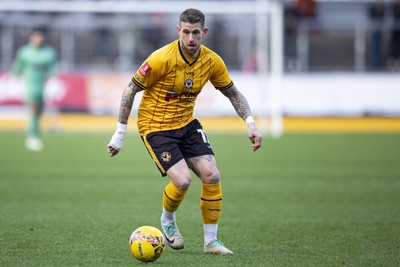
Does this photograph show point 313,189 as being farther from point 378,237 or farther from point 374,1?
point 374,1

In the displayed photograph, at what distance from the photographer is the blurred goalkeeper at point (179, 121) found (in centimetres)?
701

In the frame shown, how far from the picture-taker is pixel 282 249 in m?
7.20

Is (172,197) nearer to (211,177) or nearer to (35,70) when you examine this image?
(211,177)

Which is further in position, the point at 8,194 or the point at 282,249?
the point at 8,194

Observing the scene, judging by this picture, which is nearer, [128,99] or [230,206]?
[128,99]

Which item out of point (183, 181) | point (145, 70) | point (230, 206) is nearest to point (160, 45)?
point (230, 206)

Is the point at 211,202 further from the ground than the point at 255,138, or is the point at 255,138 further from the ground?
the point at 255,138

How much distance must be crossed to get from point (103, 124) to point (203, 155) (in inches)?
694

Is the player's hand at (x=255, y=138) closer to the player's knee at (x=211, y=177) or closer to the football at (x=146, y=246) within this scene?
the player's knee at (x=211, y=177)

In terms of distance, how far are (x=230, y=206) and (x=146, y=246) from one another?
12.4 feet

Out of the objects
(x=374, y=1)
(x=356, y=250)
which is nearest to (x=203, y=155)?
(x=356, y=250)

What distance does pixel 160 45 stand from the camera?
24.8 meters

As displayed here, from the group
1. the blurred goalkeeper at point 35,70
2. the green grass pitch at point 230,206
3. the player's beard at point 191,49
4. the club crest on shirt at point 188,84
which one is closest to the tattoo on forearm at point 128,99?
the club crest on shirt at point 188,84

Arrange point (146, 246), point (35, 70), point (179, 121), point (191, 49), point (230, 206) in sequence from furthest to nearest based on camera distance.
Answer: point (35, 70) → point (230, 206) → point (179, 121) → point (191, 49) → point (146, 246)
